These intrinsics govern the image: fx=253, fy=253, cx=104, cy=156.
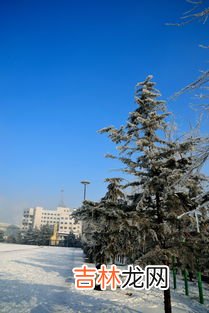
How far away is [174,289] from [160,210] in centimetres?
745

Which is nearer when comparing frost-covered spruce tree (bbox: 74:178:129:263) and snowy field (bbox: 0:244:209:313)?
frost-covered spruce tree (bbox: 74:178:129:263)

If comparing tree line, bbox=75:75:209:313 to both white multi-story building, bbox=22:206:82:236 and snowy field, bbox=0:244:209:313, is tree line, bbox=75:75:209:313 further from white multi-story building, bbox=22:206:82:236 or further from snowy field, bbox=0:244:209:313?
white multi-story building, bbox=22:206:82:236

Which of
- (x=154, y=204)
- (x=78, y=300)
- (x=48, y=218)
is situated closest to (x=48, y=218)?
(x=48, y=218)

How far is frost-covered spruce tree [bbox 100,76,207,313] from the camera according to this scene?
23.0 ft

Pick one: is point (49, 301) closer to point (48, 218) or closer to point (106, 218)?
point (106, 218)

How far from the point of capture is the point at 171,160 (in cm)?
735

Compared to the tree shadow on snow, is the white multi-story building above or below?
above

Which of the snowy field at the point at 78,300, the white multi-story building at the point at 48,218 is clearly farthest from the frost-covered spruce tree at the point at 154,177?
the white multi-story building at the point at 48,218

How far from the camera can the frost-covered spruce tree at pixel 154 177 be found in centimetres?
701

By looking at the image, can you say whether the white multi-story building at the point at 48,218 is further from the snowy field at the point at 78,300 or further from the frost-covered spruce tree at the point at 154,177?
the frost-covered spruce tree at the point at 154,177

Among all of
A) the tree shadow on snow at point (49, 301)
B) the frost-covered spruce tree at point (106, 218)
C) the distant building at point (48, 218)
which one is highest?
the distant building at point (48, 218)

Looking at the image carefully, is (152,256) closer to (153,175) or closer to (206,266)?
(153,175)

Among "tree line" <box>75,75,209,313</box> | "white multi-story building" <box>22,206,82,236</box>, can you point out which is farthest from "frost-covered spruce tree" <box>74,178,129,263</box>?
"white multi-story building" <box>22,206,82,236</box>

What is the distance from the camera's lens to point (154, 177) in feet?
24.0
